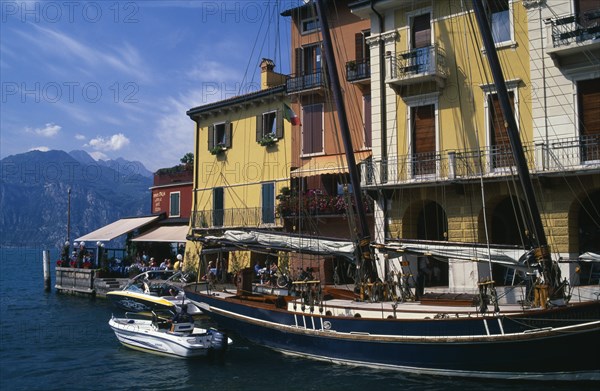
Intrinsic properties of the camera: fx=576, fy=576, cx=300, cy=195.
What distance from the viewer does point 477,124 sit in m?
22.3

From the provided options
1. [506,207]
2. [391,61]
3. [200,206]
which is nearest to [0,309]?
[200,206]

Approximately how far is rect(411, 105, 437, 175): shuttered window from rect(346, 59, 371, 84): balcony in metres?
4.92

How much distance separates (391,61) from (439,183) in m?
5.72

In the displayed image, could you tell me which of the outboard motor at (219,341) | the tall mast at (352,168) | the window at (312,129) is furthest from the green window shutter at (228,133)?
the outboard motor at (219,341)

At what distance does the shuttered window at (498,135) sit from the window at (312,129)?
36.5ft

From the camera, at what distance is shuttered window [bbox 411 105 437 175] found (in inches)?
921

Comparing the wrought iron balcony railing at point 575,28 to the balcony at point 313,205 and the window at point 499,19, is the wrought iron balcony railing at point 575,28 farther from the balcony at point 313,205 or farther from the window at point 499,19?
the balcony at point 313,205

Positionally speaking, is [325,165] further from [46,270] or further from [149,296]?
[46,270]

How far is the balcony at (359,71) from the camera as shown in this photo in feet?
92.8

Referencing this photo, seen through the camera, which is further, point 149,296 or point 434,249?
point 149,296

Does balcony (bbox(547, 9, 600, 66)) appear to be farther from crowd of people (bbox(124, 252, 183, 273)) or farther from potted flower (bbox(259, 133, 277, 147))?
crowd of people (bbox(124, 252, 183, 273))

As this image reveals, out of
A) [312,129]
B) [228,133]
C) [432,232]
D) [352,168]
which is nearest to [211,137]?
[228,133]

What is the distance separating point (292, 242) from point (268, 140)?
14306mm

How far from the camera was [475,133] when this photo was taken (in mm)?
22375
